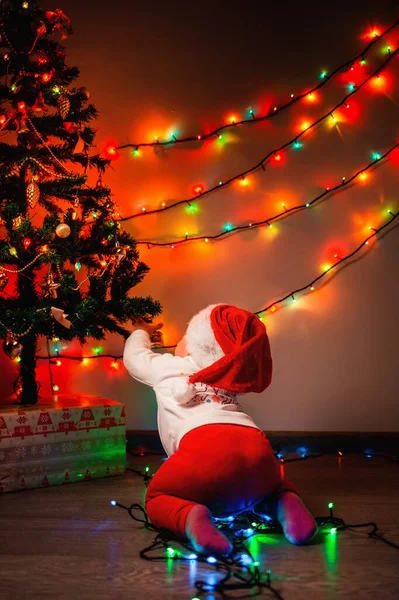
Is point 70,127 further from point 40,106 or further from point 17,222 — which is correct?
point 17,222

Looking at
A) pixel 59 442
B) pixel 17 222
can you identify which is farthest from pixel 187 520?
pixel 17 222

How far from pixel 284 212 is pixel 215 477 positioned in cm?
152

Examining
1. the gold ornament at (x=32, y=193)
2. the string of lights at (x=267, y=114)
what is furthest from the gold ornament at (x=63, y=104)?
the string of lights at (x=267, y=114)

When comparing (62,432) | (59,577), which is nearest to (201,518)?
(59,577)

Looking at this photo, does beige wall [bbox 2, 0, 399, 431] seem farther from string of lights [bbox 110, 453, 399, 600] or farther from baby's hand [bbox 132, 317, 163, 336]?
string of lights [bbox 110, 453, 399, 600]

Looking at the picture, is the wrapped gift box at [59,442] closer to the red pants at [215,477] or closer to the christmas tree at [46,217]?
the christmas tree at [46,217]

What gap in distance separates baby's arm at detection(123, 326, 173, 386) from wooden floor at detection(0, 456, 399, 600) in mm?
411

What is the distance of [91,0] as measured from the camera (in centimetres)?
280

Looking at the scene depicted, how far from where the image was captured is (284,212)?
9.02ft

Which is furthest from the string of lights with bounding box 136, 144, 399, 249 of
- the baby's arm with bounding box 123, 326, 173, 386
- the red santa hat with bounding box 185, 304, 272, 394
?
the red santa hat with bounding box 185, 304, 272, 394

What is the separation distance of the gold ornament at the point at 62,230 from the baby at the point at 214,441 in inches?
21.3

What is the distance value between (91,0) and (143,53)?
0.35m

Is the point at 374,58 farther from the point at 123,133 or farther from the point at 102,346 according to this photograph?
the point at 102,346

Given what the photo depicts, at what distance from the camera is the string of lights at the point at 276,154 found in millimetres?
2730
